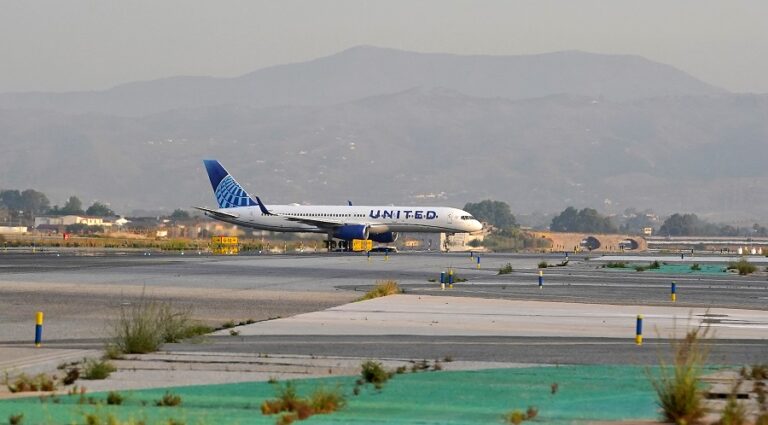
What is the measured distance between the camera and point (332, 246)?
107812mm

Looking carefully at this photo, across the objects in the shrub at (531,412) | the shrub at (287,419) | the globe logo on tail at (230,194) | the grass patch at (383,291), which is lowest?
the shrub at (287,419)

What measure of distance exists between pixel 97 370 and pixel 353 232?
8302cm

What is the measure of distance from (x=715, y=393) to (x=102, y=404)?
25.3 feet

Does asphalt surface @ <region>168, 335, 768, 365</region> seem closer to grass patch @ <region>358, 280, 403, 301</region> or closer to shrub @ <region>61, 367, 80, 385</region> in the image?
shrub @ <region>61, 367, 80, 385</region>

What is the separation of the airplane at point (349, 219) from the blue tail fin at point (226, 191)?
0.34 feet

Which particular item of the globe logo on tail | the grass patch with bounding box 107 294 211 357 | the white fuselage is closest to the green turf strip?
the grass patch with bounding box 107 294 211 357

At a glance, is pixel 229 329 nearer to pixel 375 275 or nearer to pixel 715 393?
pixel 715 393

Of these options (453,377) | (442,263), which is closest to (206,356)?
(453,377)

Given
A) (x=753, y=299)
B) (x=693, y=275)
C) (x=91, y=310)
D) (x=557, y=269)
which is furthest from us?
(x=557, y=269)

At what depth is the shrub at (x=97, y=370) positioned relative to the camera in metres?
20.0

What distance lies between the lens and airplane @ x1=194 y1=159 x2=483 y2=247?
104 meters

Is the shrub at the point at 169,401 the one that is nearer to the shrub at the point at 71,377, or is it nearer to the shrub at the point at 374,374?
the shrub at the point at 71,377

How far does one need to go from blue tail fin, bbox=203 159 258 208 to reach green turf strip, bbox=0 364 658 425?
9157 cm

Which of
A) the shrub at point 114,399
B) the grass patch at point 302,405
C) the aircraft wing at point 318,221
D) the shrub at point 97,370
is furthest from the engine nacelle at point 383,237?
the grass patch at point 302,405
